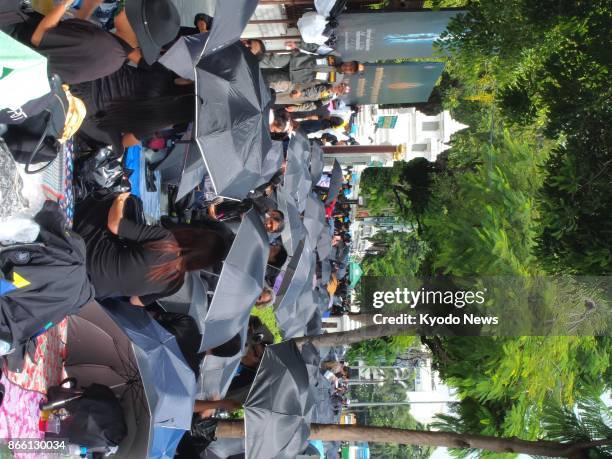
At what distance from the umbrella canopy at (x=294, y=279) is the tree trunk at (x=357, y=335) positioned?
55.0 inches

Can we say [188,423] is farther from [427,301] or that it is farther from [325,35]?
[325,35]

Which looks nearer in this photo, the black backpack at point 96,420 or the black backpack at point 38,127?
the black backpack at point 38,127

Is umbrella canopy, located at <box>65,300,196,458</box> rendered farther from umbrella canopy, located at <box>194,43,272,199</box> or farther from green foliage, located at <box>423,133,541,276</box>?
green foliage, located at <box>423,133,541,276</box>

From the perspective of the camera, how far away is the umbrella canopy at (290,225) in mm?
8656

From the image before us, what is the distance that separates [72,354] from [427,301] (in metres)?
4.87

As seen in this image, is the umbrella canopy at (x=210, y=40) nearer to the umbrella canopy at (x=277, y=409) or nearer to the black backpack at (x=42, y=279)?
the black backpack at (x=42, y=279)

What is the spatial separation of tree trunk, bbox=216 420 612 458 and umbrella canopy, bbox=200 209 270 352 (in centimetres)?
186

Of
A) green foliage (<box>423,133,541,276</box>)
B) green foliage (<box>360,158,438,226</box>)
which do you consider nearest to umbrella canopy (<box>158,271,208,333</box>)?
green foliage (<box>423,133,541,276</box>)

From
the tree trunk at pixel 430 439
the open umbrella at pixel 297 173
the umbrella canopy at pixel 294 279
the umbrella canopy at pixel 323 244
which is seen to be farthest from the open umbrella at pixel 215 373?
the umbrella canopy at pixel 323 244

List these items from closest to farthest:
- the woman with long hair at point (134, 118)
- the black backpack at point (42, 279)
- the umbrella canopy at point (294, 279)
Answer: the black backpack at point (42, 279) < the woman with long hair at point (134, 118) < the umbrella canopy at point (294, 279)

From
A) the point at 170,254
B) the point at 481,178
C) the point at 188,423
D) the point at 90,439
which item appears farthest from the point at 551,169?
the point at 90,439

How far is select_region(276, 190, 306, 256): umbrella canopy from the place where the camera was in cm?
866

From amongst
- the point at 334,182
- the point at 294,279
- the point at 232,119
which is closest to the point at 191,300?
the point at 294,279

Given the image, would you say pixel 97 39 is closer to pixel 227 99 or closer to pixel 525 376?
pixel 227 99
